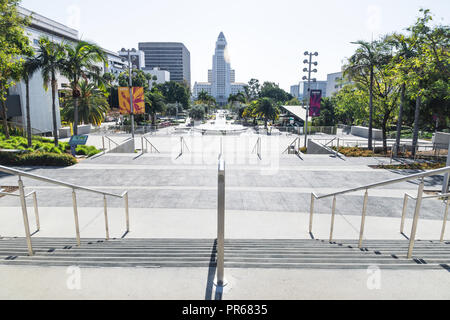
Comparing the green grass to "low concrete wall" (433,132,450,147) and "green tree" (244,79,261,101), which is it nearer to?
"low concrete wall" (433,132,450,147)

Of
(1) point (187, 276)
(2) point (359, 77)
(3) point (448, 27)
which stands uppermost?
(3) point (448, 27)

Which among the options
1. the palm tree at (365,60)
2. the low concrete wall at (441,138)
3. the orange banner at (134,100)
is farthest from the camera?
the low concrete wall at (441,138)

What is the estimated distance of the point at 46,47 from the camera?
1883 cm

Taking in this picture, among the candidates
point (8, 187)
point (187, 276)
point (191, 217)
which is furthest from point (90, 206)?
point (187, 276)

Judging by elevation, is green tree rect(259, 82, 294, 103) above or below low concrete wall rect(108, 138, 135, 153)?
above

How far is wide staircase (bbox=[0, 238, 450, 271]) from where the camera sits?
3.73m

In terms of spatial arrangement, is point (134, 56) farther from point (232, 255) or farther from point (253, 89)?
point (253, 89)

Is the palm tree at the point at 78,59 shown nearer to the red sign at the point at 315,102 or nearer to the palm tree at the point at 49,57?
the palm tree at the point at 49,57

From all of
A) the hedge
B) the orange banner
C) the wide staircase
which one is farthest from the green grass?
the wide staircase

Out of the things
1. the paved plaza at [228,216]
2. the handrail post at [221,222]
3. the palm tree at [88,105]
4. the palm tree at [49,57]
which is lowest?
the paved plaza at [228,216]

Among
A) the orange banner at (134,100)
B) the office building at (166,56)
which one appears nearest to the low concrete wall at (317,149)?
the orange banner at (134,100)

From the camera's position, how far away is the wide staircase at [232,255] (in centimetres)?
373

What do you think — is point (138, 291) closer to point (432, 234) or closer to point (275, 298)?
point (275, 298)

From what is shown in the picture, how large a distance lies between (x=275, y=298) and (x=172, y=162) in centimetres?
1335
